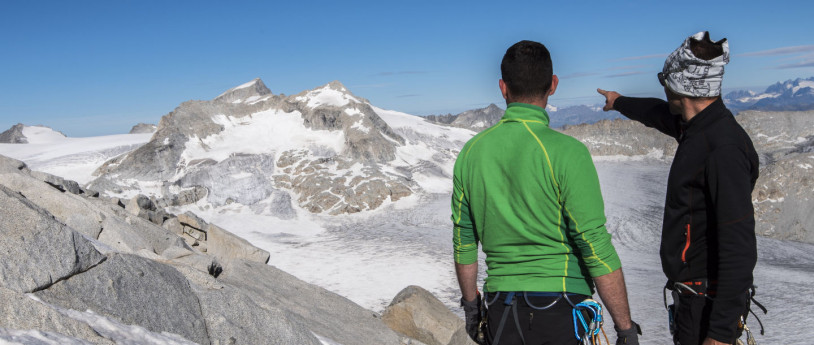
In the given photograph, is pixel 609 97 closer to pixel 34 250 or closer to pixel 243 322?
pixel 243 322

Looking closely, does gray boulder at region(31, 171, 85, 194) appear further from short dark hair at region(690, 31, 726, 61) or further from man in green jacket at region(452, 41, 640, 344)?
short dark hair at region(690, 31, 726, 61)

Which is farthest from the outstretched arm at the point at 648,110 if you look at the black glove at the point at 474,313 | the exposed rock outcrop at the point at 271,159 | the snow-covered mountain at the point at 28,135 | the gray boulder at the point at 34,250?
the snow-covered mountain at the point at 28,135

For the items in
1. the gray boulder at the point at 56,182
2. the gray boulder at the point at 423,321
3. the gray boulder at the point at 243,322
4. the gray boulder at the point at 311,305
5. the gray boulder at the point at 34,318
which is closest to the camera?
the gray boulder at the point at 34,318

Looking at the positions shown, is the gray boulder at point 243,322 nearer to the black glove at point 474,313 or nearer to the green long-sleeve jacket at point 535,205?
the black glove at point 474,313

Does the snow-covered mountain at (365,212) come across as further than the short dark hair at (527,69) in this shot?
Yes

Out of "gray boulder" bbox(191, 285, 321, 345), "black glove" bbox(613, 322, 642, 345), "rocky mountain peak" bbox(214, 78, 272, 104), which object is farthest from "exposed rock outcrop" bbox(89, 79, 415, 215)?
"black glove" bbox(613, 322, 642, 345)

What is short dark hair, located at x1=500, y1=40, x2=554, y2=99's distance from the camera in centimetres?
319

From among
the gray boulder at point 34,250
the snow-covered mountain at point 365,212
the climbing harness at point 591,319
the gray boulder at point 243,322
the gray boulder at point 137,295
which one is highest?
the gray boulder at point 34,250

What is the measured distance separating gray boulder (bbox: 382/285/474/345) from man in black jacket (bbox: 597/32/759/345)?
22.0ft

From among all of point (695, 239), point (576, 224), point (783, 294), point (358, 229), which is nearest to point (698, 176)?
point (695, 239)

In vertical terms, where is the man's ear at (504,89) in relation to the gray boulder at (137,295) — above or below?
above

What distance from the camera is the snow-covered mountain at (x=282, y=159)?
31891 mm

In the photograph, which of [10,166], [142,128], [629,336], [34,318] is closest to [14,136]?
[142,128]

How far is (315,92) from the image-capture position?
143ft
